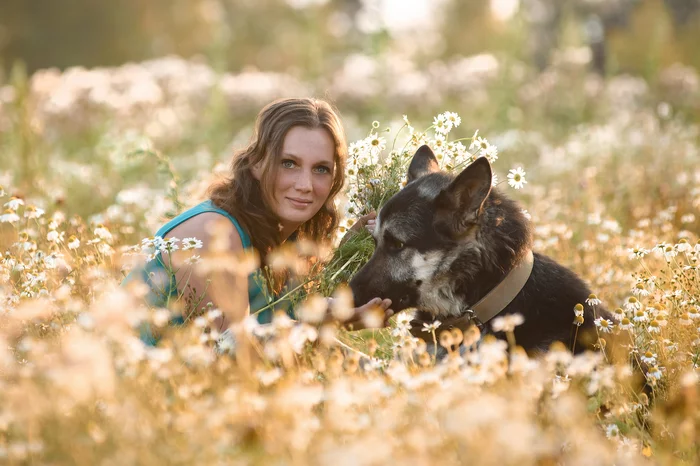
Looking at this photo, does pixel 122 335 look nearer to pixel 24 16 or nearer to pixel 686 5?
pixel 686 5

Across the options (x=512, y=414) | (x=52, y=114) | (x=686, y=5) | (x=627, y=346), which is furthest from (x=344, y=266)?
(x=686, y=5)

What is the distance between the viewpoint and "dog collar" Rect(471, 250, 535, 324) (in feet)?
12.0

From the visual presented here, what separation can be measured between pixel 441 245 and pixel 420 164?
0.77 m

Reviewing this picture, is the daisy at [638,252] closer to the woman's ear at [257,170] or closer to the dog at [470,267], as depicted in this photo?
the dog at [470,267]

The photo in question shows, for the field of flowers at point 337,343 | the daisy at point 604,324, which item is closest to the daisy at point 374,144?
the field of flowers at point 337,343

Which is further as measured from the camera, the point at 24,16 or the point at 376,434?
the point at 24,16

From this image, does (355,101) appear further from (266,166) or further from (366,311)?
(366,311)

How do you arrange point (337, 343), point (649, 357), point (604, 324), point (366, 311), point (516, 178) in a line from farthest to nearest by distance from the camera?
1. point (516, 178)
2. point (337, 343)
3. point (366, 311)
4. point (604, 324)
5. point (649, 357)

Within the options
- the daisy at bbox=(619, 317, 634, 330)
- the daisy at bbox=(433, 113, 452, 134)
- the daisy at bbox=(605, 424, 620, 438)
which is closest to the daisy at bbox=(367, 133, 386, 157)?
the daisy at bbox=(433, 113, 452, 134)

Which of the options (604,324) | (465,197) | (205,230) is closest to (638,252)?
(604,324)

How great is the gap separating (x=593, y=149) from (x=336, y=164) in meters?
5.24

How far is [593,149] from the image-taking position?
8.75 metres

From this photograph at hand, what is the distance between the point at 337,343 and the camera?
3766 mm

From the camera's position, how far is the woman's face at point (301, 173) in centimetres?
457
